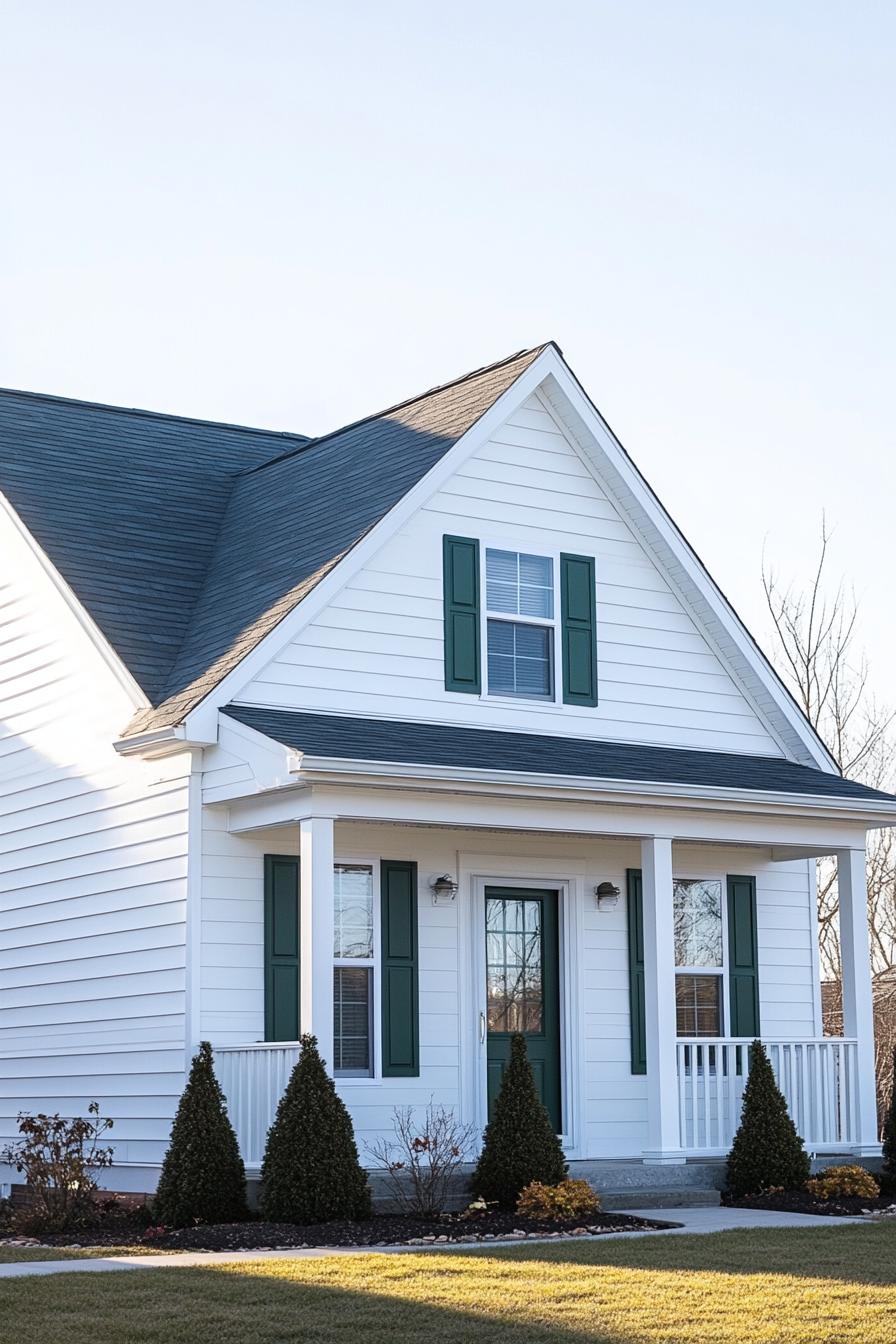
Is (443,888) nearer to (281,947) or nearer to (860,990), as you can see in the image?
(281,947)

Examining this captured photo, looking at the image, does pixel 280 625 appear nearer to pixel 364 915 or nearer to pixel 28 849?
pixel 364 915

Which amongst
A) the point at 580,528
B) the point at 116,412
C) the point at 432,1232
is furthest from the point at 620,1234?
the point at 116,412

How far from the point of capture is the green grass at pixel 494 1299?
870 centimetres

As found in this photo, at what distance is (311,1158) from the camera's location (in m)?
12.7

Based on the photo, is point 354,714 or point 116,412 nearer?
point 354,714

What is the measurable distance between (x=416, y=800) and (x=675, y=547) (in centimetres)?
443

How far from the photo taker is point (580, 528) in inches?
678

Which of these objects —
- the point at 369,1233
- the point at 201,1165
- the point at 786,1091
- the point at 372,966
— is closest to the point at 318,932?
the point at 201,1165

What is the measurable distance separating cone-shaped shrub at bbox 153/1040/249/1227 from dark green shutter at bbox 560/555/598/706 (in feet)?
16.4

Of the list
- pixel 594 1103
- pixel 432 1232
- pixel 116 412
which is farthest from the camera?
pixel 116 412

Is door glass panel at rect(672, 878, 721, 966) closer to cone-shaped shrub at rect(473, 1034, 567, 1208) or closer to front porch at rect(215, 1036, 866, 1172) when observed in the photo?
front porch at rect(215, 1036, 866, 1172)

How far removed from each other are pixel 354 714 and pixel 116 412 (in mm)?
6435

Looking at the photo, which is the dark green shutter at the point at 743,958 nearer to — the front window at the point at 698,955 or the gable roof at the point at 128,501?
the front window at the point at 698,955

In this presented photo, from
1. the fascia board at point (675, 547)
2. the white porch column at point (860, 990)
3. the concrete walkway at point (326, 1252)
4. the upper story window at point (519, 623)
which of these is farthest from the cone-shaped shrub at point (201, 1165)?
the fascia board at point (675, 547)
